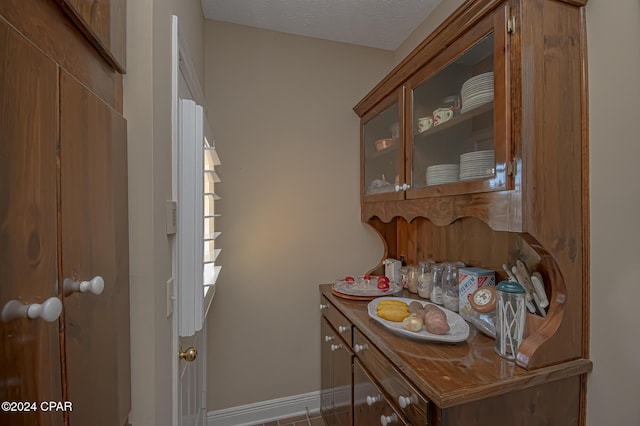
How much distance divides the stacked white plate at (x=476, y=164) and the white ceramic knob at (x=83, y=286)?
3.67 ft

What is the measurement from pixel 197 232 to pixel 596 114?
142 cm

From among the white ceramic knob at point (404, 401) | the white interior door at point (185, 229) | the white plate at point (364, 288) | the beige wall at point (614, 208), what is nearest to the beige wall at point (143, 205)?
the white interior door at point (185, 229)

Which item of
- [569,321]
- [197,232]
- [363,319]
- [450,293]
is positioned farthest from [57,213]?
[450,293]

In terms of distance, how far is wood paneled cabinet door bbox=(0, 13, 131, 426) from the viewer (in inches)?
14.5

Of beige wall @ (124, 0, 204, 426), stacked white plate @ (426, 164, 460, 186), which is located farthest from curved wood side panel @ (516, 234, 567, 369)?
beige wall @ (124, 0, 204, 426)

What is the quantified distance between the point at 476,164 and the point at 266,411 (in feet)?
6.44

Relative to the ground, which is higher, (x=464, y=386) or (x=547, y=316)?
(x=547, y=316)

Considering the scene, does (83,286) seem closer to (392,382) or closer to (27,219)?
(27,219)

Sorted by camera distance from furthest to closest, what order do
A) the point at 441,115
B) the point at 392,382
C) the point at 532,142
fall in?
the point at 441,115
the point at 392,382
the point at 532,142

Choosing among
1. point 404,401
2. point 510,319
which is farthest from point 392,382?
point 510,319

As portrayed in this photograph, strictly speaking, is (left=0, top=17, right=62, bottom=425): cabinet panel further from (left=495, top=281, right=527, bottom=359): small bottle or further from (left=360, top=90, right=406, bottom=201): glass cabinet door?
(left=360, top=90, right=406, bottom=201): glass cabinet door

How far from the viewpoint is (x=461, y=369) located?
91 centimetres

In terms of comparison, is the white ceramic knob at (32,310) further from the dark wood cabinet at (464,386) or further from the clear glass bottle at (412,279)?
the clear glass bottle at (412,279)

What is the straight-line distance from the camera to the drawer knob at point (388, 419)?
1.00m
